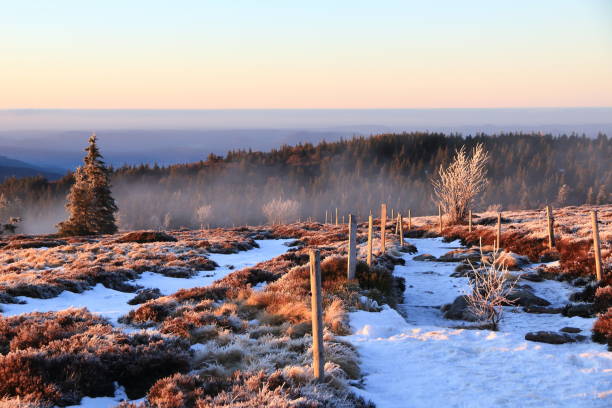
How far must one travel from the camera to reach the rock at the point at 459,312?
42.7 ft

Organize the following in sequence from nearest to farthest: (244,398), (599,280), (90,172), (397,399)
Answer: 1. (244,398)
2. (397,399)
3. (599,280)
4. (90,172)

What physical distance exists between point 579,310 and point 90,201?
4654cm

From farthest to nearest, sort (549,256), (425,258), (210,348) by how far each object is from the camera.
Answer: (425,258) → (549,256) → (210,348)

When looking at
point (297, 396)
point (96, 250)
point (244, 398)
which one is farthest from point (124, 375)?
point (96, 250)

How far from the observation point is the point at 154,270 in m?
20.4

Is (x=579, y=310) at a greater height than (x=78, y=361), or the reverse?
(x=78, y=361)

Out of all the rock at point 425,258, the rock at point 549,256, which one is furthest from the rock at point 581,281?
the rock at point 425,258

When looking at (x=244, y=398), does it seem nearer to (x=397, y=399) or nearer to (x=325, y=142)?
(x=397, y=399)

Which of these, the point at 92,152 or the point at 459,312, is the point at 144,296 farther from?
the point at 92,152

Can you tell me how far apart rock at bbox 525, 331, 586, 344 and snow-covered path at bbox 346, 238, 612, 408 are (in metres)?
0.22

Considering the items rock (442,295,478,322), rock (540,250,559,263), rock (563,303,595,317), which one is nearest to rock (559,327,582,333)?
rock (563,303,595,317)

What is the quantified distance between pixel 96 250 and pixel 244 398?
79.6 ft

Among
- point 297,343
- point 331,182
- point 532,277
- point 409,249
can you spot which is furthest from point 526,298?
point 331,182

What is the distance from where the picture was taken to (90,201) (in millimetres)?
48375
